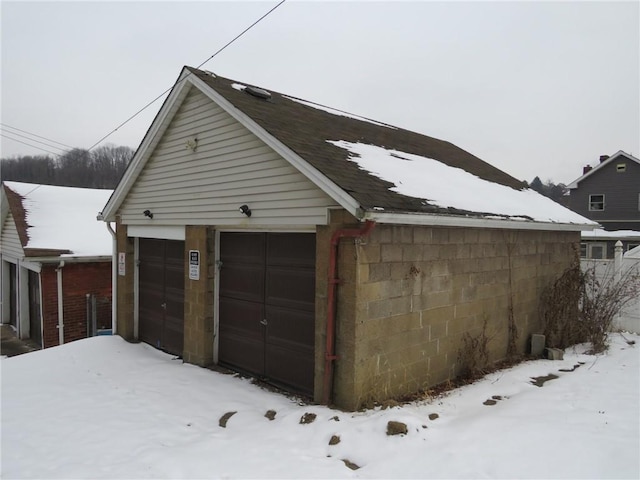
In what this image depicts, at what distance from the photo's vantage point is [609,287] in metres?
10.4

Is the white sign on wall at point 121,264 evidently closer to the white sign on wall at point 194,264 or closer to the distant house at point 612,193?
the white sign on wall at point 194,264

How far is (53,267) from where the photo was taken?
12922mm

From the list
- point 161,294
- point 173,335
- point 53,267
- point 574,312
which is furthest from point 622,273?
point 53,267

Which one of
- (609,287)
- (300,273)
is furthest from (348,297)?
(609,287)

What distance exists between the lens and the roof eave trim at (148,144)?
8234 mm

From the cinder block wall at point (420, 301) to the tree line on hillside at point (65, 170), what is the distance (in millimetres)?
25043

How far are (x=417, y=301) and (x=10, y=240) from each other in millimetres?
15053

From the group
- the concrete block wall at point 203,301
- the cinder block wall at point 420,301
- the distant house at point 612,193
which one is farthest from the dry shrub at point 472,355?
the distant house at point 612,193

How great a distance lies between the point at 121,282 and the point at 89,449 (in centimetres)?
632

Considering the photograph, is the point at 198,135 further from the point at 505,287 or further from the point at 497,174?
the point at 497,174

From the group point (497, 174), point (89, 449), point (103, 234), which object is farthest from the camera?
point (103, 234)

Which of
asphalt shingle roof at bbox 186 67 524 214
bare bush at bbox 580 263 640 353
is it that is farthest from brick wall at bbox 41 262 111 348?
bare bush at bbox 580 263 640 353

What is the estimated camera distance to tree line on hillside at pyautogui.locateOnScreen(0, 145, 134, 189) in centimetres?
3058

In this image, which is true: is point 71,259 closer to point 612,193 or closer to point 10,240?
point 10,240
